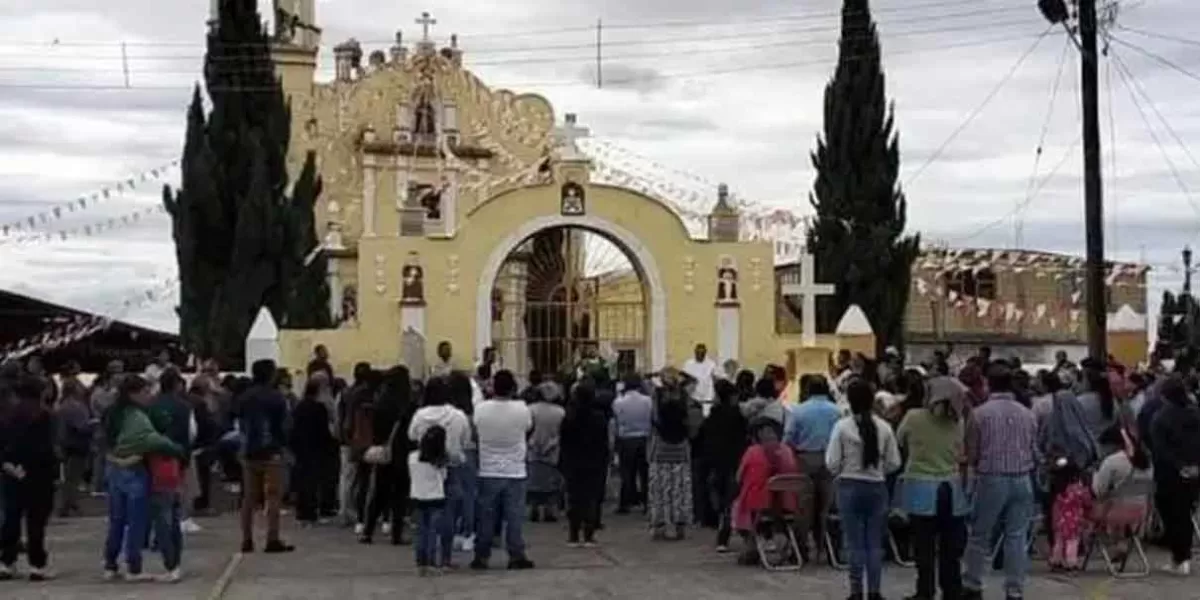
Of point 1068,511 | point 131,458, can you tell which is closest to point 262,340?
point 131,458

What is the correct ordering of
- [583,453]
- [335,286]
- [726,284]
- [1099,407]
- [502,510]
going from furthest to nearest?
[335,286], [726,284], [583,453], [502,510], [1099,407]

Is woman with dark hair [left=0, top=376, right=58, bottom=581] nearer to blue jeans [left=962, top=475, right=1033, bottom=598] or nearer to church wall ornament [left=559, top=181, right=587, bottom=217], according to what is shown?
blue jeans [left=962, top=475, right=1033, bottom=598]

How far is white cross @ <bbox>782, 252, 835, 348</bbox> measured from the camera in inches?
1435

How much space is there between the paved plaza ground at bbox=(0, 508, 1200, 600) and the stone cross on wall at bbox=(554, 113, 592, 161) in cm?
1602

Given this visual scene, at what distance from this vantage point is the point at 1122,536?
1750 cm

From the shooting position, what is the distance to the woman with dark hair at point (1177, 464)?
17.6 m

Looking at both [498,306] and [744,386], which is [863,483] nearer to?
[744,386]

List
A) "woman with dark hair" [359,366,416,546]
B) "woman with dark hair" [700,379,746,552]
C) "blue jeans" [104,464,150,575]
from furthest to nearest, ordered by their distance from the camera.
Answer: "woman with dark hair" [700,379,746,552] < "woman with dark hair" [359,366,416,546] < "blue jeans" [104,464,150,575]

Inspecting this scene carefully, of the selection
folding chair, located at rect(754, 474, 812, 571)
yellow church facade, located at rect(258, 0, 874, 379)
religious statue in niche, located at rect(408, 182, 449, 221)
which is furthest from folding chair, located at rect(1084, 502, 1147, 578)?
religious statue in niche, located at rect(408, 182, 449, 221)

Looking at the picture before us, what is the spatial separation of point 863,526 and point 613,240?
21277 millimetres

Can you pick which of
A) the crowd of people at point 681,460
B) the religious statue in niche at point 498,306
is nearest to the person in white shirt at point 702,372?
the crowd of people at point 681,460

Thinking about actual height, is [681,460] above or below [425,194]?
below

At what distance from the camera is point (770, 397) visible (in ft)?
64.3

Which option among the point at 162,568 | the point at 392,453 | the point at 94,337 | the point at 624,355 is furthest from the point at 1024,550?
the point at 94,337
